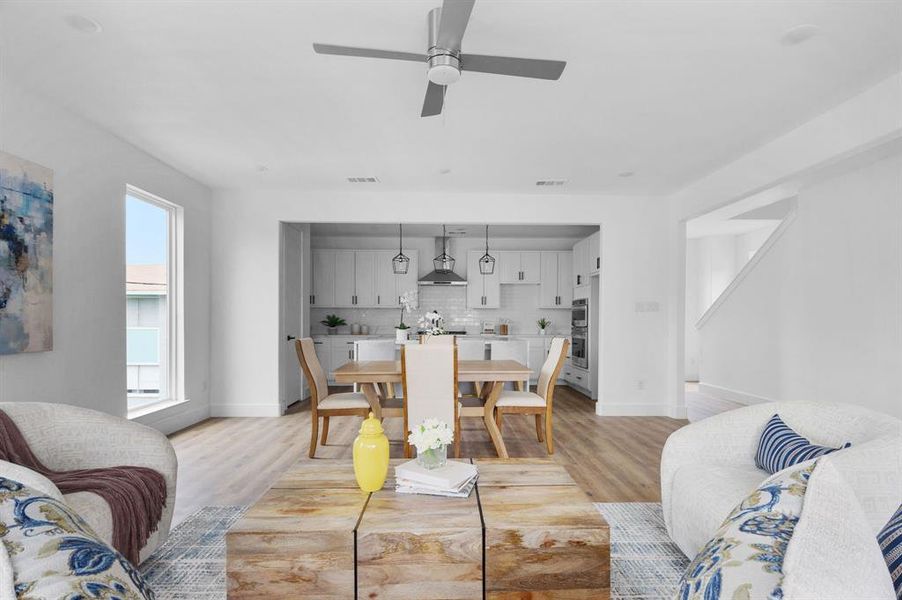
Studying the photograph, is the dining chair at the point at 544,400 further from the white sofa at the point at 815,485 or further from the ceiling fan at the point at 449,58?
the ceiling fan at the point at 449,58

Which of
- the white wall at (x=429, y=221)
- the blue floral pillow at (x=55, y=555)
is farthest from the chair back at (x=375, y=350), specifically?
the blue floral pillow at (x=55, y=555)

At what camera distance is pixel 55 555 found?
0.81m

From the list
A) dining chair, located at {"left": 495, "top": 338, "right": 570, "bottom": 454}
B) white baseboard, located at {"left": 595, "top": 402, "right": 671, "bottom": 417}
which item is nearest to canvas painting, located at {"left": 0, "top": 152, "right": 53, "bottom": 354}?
dining chair, located at {"left": 495, "top": 338, "right": 570, "bottom": 454}

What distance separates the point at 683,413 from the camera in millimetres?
5758

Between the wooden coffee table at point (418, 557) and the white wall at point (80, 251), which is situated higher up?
the white wall at point (80, 251)

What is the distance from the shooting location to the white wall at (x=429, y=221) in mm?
5652

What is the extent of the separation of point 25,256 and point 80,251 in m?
0.57

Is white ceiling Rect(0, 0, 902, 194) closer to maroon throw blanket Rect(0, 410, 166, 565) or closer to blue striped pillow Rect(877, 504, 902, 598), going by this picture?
maroon throw blanket Rect(0, 410, 166, 565)

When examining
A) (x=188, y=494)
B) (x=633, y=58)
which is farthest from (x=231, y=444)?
(x=633, y=58)

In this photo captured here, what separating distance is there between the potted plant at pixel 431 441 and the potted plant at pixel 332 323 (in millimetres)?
6344

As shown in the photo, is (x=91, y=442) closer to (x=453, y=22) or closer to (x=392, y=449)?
(x=392, y=449)

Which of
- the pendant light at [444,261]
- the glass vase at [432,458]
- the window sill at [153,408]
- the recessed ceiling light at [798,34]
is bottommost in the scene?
the window sill at [153,408]

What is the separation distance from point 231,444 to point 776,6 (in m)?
4.81

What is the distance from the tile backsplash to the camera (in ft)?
27.7
